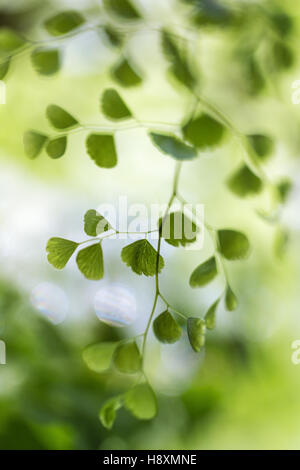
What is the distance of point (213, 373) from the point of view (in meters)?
0.86

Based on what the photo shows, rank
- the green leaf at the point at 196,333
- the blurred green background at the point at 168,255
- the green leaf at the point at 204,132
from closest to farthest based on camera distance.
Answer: the green leaf at the point at 196,333 < the green leaf at the point at 204,132 < the blurred green background at the point at 168,255

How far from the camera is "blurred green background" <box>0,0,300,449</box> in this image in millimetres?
712

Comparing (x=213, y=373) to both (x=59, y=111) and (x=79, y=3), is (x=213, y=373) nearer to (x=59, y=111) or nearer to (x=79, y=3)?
(x=59, y=111)

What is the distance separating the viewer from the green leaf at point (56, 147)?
1.19 ft

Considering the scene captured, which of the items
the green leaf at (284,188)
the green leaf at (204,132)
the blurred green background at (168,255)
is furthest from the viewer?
the blurred green background at (168,255)

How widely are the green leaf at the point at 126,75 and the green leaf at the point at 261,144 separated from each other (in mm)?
137

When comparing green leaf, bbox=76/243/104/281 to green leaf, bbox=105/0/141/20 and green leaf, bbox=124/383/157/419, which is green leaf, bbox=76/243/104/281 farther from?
green leaf, bbox=105/0/141/20

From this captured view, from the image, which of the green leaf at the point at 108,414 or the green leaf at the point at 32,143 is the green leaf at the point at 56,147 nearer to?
the green leaf at the point at 32,143

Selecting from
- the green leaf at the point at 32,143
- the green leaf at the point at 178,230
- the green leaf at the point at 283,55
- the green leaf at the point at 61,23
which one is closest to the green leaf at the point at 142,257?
the green leaf at the point at 178,230

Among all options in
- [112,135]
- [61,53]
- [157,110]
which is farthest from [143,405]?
[157,110]

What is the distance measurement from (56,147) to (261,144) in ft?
0.75

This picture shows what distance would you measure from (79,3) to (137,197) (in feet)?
1.23

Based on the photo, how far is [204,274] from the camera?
14.3 inches

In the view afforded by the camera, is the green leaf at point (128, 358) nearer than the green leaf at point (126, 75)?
Yes
